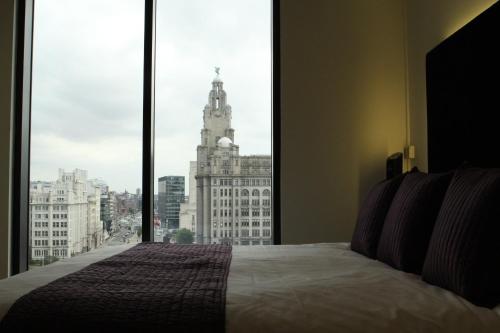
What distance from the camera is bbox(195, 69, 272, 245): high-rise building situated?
3326 mm

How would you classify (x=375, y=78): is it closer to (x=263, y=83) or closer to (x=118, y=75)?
(x=263, y=83)

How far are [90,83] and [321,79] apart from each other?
1.85 m

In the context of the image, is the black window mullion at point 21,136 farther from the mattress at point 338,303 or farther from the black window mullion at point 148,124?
the mattress at point 338,303

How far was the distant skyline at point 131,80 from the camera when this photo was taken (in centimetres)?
333

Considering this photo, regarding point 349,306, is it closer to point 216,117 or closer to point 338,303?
point 338,303

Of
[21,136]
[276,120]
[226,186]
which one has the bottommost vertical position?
[226,186]

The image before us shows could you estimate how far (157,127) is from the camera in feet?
10.9

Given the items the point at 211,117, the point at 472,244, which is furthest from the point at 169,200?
the point at 472,244

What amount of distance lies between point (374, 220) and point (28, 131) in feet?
9.30

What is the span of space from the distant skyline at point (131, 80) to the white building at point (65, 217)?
0.11 metres

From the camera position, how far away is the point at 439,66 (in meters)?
2.40

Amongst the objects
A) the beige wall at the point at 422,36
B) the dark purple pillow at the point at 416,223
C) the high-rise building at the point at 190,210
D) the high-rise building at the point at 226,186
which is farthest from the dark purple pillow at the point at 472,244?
the high-rise building at the point at 190,210

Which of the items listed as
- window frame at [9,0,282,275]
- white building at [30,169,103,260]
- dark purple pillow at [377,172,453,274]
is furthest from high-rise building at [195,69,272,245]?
dark purple pillow at [377,172,453,274]

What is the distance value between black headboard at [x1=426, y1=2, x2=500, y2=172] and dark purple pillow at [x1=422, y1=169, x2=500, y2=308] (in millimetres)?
778
